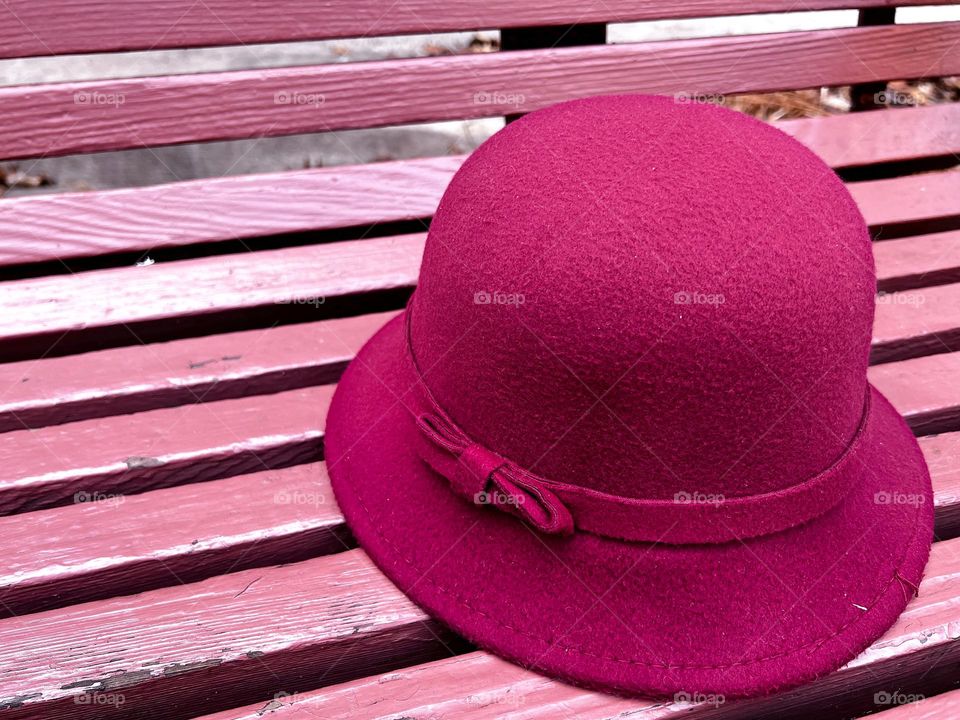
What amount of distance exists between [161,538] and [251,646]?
0.22m

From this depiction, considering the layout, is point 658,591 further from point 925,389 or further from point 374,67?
point 374,67

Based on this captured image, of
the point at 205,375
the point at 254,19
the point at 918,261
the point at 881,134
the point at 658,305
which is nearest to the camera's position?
the point at 658,305

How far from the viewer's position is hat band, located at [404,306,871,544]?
0.87 m

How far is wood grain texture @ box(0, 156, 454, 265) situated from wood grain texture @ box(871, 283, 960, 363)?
885 millimetres

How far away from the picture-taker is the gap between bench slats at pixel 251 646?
936mm

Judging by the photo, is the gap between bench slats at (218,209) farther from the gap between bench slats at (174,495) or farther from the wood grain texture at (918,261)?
the gap between bench slats at (174,495)

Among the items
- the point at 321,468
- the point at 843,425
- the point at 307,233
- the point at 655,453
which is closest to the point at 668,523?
the point at 655,453

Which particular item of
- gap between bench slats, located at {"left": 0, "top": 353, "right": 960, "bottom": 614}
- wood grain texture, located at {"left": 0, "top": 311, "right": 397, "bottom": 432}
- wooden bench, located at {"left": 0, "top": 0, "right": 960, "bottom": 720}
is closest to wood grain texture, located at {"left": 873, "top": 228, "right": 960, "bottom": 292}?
wooden bench, located at {"left": 0, "top": 0, "right": 960, "bottom": 720}

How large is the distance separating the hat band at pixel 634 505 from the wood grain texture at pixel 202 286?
718 mm

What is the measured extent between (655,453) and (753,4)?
1.35 m

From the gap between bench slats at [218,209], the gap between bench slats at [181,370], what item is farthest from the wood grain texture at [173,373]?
the gap between bench slats at [218,209]

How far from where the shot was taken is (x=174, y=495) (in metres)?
1.17

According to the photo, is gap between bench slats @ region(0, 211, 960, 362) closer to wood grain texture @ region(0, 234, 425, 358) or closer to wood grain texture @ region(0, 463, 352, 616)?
wood grain texture @ region(0, 234, 425, 358)

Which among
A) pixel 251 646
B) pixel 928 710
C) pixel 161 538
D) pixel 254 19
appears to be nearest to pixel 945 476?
pixel 928 710
